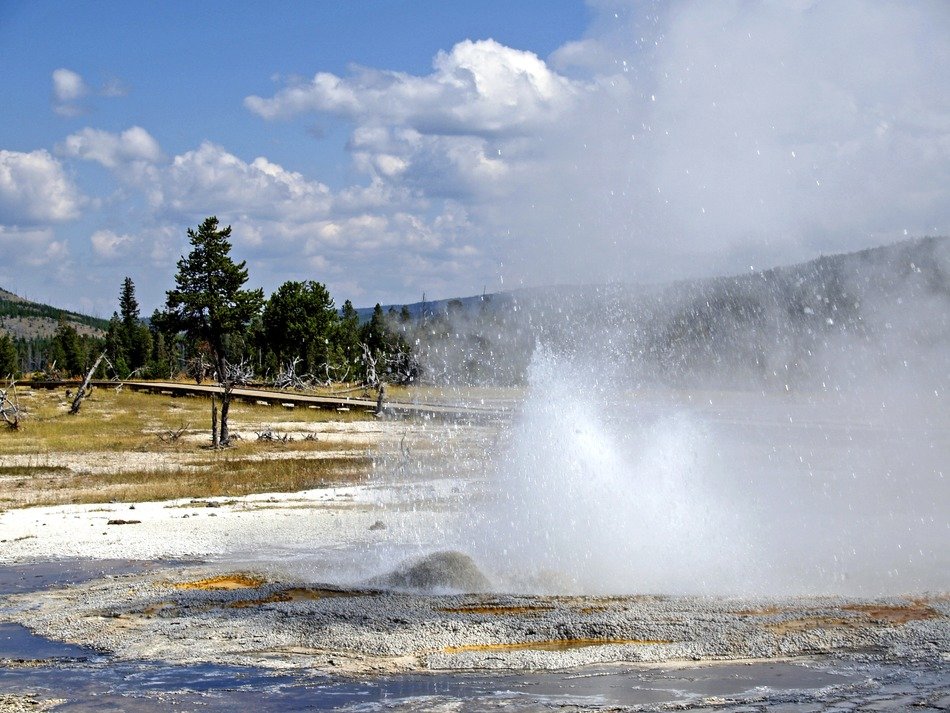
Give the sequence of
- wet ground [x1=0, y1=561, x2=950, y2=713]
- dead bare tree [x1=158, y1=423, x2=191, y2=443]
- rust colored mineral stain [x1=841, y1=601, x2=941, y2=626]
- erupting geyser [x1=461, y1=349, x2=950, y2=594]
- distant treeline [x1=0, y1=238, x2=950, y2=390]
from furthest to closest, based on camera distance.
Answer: dead bare tree [x1=158, y1=423, x2=191, y2=443]
distant treeline [x1=0, y1=238, x2=950, y2=390]
erupting geyser [x1=461, y1=349, x2=950, y2=594]
rust colored mineral stain [x1=841, y1=601, x2=941, y2=626]
wet ground [x1=0, y1=561, x2=950, y2=713]

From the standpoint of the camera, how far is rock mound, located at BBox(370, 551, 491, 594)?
14859 mm

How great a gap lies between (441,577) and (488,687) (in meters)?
4.01

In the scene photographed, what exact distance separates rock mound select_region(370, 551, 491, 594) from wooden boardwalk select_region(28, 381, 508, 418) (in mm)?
41441

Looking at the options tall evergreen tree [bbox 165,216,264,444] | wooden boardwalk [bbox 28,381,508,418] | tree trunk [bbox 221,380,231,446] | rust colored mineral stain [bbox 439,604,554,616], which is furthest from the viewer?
tall evergreen tree [bbox 165,216,264,444]

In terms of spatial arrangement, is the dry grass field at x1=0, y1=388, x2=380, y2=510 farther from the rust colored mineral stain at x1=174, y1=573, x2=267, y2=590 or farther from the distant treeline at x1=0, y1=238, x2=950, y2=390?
the rust colored mineral stain at x1=174, y1=573, x2=267, y2=590

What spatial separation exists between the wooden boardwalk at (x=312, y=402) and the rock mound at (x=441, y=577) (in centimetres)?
4144

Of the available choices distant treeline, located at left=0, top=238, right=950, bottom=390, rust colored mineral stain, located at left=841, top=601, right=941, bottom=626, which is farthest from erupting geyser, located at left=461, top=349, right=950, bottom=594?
distant treeline, located at left=0, top=238, right=950, bottom=390

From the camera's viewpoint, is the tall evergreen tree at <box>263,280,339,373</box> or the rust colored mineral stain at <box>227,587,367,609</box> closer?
the rust colored mineral stain at <box>227,587,367,609</box>

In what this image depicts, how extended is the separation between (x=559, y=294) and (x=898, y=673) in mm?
27613

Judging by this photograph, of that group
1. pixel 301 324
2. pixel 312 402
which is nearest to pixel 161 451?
pixel 312 402

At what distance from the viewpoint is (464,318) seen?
7850 cm

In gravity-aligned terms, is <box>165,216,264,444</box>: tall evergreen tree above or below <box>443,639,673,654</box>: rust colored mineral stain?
above

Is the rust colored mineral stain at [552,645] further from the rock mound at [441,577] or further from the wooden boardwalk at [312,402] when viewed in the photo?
the wooden boardwalk at [312,402]

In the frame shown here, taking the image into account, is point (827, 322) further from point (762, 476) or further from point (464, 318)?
point (464, 318)
